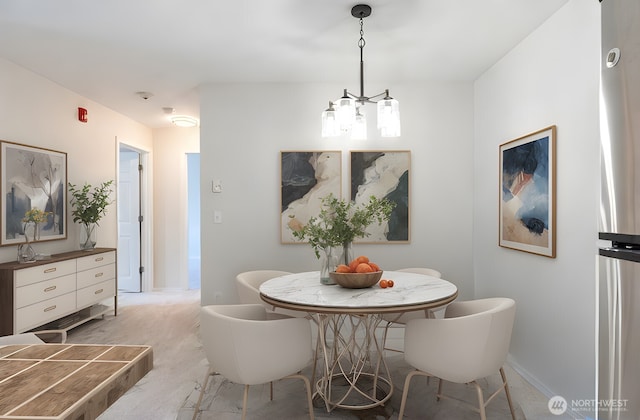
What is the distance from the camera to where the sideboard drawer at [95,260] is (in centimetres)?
401

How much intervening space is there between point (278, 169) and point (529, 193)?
7.30 ft

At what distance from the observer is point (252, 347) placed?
1.97 metres

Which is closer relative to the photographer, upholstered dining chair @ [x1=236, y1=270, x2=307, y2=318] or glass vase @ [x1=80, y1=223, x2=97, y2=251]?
upholstered dining chair @ [x1=236, y1=270, x2=307, y2=318]

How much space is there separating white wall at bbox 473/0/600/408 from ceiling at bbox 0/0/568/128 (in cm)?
24

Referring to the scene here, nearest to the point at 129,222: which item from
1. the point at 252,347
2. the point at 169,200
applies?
the point at 169,200

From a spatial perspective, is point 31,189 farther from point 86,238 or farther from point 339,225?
point 339,225

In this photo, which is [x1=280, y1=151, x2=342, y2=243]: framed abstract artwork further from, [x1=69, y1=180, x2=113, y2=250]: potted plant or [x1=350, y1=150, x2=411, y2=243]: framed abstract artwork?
[x1=69, y1=180, x2=113, y2=250]: potted plant

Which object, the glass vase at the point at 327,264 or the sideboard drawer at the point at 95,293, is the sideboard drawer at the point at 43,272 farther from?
the glass vase at the point at 327,264

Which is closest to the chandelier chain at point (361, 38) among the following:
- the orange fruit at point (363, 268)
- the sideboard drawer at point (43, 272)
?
the orange fruit at point (363, 268)

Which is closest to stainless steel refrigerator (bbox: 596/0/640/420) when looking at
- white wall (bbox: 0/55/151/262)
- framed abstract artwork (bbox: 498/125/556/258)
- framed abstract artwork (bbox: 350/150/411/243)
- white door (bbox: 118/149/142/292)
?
framed abstract artwork (bbox: 498/125/556/258)

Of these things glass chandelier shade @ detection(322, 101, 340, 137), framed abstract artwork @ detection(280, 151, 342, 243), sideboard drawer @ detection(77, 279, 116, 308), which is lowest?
sideboard drawer @ detection(77, 279, 116, 308)

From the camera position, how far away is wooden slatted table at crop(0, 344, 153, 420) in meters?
0.86

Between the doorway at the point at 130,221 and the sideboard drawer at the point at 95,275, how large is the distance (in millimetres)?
1479

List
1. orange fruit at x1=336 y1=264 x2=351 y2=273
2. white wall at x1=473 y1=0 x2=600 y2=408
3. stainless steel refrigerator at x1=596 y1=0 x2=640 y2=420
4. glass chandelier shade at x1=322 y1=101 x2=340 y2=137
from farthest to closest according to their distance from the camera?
glass chandelier shade at x1=322 y1=101 x2=340 y2=137 < orange fruit at x1=336 y1=264 x2=351 y2=273 < white wall at x1=473 y1=0 x2=600 y2=408 < stainless steel refrigerator at x1=596 y1=0 x2=640 y2=420
